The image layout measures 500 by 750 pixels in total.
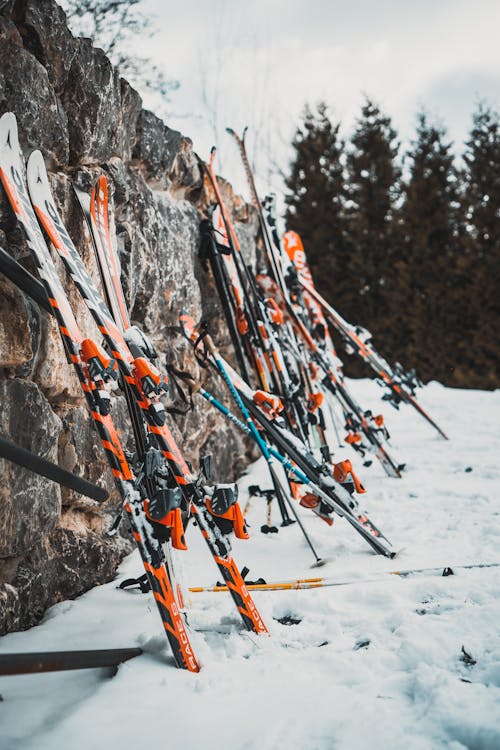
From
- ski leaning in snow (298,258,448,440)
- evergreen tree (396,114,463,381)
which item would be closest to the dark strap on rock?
ski leaning in snow (298,258,448,440)

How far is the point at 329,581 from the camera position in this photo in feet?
6.63

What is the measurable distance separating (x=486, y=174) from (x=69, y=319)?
917cm

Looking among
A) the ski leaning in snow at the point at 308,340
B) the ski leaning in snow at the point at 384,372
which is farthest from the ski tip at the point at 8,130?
the ski leaning in snow at the point at 384,372

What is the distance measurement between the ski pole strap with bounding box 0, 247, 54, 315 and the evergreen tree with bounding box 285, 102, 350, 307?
888 cm

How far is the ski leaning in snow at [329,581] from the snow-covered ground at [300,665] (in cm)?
3

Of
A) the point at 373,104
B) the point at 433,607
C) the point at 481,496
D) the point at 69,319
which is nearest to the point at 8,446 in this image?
the point at 69,319

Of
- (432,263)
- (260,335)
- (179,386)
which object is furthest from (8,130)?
(432,263)

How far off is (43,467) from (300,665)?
0.84m

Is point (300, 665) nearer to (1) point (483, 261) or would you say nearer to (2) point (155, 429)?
(2) point (155, 429)

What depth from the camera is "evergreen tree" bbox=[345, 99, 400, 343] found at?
979cm

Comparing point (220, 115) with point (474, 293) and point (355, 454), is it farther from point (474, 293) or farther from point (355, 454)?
point (355, 454)

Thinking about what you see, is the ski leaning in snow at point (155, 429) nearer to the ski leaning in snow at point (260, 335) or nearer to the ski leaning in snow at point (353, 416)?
the ski leaning in snow at point (260, 335)

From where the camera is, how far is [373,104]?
10445 millimetres

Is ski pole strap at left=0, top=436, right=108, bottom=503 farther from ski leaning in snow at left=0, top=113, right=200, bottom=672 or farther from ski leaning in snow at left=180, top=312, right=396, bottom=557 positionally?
ski leaning in snow at left=180, top=312, right=396, bottom=557
